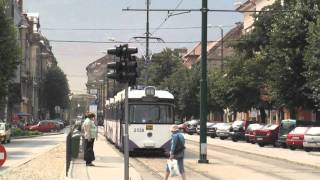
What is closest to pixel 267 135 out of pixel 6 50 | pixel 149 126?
pixel 6 50

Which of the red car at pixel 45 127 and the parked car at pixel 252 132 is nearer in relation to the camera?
the parked car at pixel 252 132

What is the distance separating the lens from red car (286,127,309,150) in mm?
43656

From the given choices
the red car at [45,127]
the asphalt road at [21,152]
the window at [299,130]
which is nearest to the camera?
the asphalt road at [21,152]

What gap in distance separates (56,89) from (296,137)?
86.6m

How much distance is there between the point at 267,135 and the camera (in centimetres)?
4950

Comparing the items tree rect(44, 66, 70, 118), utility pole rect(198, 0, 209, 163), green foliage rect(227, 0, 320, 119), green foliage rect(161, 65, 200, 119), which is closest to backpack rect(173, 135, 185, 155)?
utility pole rect(198, 0, 209, 163)

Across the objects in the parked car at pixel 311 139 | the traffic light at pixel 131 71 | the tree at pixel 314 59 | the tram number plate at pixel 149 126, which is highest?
the tree at pixel 314 59

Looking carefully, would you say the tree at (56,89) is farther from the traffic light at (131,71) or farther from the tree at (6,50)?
the traffic light at (131,71)

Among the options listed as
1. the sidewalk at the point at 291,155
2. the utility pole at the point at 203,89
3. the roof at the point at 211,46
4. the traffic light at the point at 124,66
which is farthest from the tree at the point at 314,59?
the roof at the point at 211,46

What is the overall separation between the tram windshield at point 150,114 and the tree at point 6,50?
57.6 feet

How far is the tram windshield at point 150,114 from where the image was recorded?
3172cm

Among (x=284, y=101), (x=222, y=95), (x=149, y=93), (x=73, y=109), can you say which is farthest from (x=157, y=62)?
(x=149, y=93)

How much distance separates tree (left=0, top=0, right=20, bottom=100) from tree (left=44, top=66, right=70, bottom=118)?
78086mm

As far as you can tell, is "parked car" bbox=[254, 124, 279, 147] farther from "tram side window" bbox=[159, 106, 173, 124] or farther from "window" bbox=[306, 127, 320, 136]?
"tram side window" bbox=[159, 106, 173, 124]
